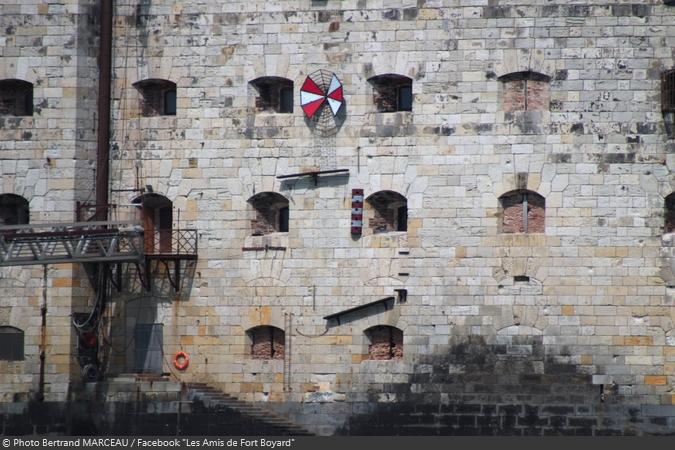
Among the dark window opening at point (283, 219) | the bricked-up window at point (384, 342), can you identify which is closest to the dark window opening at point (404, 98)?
the dark window opening at point (283, 219)

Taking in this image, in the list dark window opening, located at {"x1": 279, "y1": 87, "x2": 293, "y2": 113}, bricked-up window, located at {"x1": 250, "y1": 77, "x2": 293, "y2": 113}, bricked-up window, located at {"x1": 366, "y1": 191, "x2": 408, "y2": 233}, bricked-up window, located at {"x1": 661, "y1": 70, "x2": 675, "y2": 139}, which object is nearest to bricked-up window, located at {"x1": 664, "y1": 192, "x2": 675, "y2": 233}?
bricked-up window, located at {"x1": 661, "y1": 70, "x2": 675, "y2": 139}

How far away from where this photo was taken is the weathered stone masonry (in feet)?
185

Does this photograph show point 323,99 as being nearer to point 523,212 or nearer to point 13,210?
point 523,212

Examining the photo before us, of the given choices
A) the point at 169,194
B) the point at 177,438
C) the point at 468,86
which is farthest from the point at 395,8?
the point at 177,438

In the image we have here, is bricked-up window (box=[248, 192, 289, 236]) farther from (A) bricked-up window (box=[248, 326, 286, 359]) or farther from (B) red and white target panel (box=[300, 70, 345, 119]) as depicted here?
(A) bricked-up window (box=[248, 326, 286, 359])

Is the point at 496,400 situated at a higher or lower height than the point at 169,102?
lower

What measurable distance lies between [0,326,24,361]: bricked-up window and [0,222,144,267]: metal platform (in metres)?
2.39

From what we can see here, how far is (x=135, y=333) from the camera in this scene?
5894cm

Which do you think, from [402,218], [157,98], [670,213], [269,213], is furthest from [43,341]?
[670,213]

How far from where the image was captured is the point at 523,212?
57.1 meters

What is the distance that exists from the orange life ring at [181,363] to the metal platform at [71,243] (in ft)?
8.52

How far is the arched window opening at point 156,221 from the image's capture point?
194ft

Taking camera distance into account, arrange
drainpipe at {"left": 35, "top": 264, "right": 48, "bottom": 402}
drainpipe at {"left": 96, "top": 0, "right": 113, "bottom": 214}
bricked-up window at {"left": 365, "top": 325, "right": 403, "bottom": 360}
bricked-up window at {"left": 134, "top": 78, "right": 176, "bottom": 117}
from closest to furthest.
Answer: bricked-up window at {"left": 365, "top": 325, "right": 403, "bottom": 360} < drainpipe at {"left": 35, "top": 264, "right": 48, "bottom": 402} < drainpipe at {"left": 96, "top": 0, "right": 113, "bottom": 214} < bricked-up window at {"left": 134, "top": 78, "right": 176, "bottom": 117}

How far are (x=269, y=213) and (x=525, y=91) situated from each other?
707 cm
